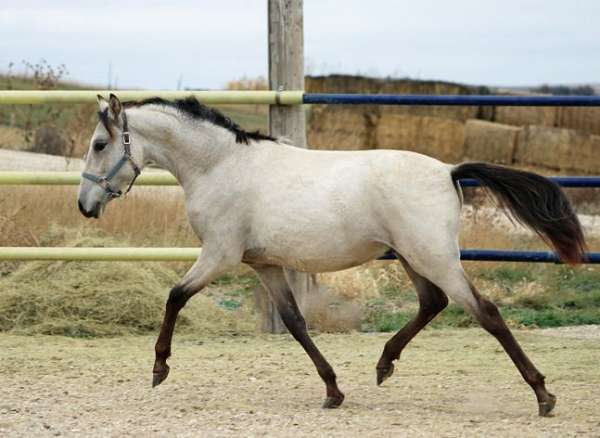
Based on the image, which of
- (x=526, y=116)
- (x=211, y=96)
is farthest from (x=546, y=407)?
(x=526, y=116)

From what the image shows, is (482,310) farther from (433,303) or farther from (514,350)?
(433,303)

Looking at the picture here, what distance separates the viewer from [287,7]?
25.5 ft

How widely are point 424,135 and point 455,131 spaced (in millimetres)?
501

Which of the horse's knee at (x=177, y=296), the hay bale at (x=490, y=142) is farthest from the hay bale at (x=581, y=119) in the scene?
the horse's knee at (x=177, y=296)

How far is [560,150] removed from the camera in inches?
737

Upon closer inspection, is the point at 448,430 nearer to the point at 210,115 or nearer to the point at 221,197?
the point at 221,197

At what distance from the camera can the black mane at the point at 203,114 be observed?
629 cm

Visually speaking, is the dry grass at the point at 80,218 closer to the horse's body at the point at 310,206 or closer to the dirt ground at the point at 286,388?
the dirt ground at the point at 286,388

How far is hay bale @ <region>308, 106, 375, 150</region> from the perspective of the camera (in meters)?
16.7

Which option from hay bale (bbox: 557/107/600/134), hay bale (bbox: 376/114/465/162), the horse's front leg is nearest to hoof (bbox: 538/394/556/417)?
the horse's front leg

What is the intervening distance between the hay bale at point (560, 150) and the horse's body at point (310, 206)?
12955mm

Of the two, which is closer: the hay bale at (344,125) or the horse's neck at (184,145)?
the horse's neck at (184,145)

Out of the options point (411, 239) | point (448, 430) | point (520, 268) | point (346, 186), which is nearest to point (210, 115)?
point (346, 186)

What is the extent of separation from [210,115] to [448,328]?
9.20ft
